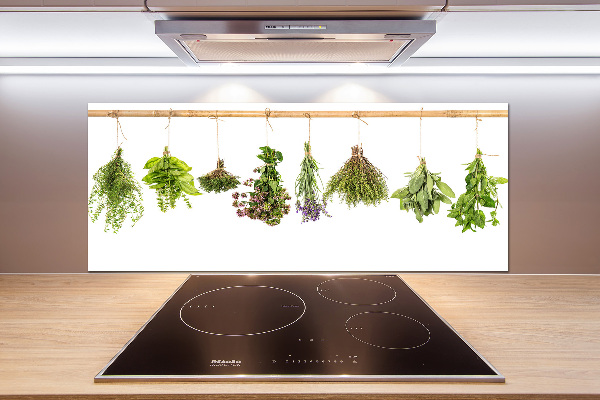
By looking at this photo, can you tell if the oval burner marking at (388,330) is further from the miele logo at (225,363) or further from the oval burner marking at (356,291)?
the miele logo at (225,363)

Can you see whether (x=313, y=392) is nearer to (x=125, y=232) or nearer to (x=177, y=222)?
(x=177, y=222)

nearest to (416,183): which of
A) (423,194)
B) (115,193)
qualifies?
(423,194)

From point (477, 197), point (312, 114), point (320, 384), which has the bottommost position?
point (320, 384)

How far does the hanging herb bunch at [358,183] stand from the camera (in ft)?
5.41

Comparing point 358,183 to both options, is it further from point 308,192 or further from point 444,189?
point 444,189

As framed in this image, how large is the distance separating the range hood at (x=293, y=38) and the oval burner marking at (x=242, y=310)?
0.85 m

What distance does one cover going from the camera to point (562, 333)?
3.52 feet

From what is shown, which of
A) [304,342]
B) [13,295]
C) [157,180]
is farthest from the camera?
[157,180]

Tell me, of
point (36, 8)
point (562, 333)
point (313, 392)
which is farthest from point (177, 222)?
point (562, 333)

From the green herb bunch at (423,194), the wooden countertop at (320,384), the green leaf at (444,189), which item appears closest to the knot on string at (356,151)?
the green herb bunch at (423,194)

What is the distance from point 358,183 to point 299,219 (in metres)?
0.35

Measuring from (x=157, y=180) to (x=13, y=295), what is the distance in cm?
68

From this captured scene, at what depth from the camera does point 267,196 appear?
5.51 ft

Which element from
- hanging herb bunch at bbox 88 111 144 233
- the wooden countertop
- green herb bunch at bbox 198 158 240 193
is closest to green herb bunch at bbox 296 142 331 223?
green herb bunch at bbox 198 158 240 193
